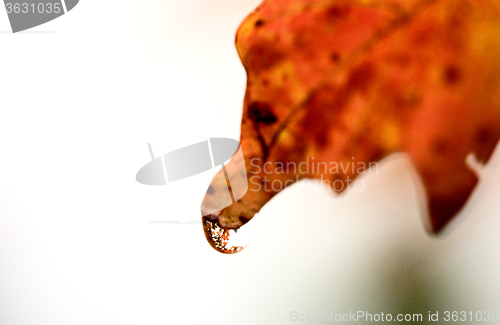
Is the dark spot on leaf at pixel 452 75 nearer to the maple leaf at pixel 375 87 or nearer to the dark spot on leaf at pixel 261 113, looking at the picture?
the maple leaf at pixel 375 87

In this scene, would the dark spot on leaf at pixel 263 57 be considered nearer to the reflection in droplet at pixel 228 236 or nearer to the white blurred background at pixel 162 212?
the white blurred background at pixel 162 212

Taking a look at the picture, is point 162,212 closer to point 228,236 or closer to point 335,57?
point 228,236

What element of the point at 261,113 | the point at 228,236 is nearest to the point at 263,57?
the point at 261,113

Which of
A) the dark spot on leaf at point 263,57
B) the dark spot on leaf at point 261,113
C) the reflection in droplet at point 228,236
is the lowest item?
the reflection in droplet at point 228,236

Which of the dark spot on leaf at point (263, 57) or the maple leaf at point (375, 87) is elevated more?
the dark spot on leaf at point (263, 57)

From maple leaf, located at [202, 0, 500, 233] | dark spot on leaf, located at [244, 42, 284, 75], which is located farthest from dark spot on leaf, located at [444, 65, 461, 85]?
dark spot on leaf, located at [244, 42, 284, 75]

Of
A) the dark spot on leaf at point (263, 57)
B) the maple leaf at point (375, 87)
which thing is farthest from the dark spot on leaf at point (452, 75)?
the dark spot on leaf at point (263, 57)

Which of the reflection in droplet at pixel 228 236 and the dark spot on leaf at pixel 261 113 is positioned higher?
the dark spot on leaf at pixel 261 113
